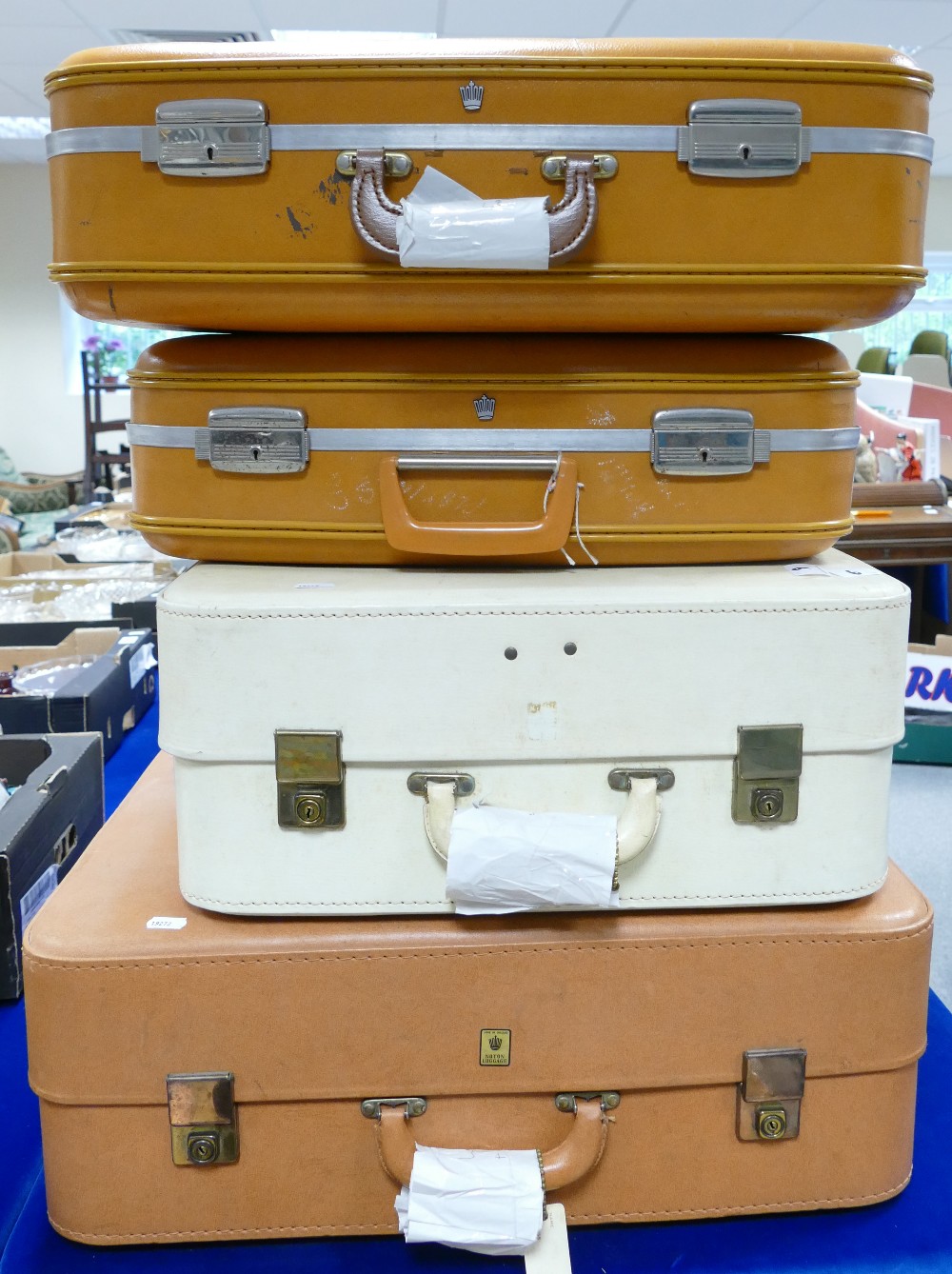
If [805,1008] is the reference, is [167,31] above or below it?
above

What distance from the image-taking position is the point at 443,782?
2.80 feet

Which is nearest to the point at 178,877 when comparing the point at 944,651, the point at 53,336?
the point at 944,651

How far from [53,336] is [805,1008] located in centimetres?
972

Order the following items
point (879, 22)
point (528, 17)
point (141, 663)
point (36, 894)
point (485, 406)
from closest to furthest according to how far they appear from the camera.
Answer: point (485, 406)
point (36, 894)
point (141, 663)
point (528, 17)
point (879, 22)

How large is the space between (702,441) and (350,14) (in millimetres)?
4676

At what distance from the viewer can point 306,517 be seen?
0.94m

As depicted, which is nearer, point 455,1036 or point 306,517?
point 455,1036

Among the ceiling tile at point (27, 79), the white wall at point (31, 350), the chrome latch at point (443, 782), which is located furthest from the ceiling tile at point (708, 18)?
the white wall at point (31, 350)

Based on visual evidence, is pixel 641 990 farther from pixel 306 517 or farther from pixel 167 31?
pixel 167 31

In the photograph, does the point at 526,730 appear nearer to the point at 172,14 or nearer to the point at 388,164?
the point at 388,164

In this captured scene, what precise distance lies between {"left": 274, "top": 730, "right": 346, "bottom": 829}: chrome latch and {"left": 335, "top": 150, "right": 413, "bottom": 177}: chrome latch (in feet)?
1.43

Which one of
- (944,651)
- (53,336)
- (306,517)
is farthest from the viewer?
(53,336)

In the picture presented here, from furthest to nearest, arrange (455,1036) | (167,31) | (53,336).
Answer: (53,336) < (167,31) < (455,1036)

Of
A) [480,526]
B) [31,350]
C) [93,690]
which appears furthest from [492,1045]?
[31,350]
